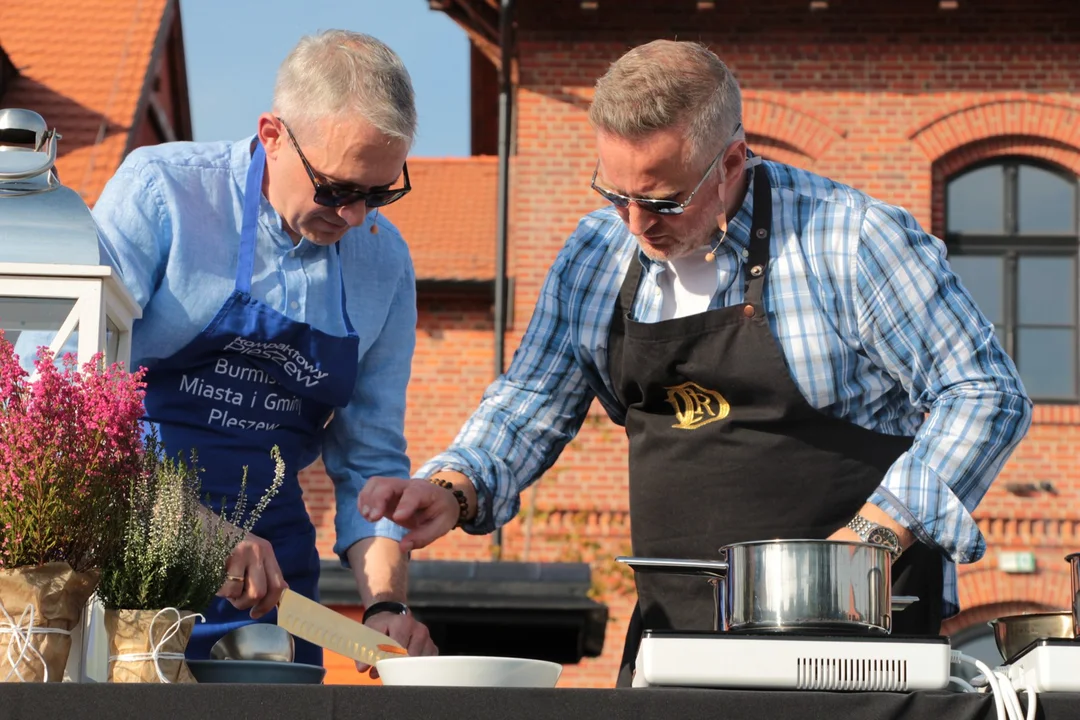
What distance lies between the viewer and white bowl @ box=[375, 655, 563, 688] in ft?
5.87

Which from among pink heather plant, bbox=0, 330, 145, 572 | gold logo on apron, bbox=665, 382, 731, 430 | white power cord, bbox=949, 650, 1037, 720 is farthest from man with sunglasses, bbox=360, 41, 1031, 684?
white power cord, bbox=949, 650, 1037, 720

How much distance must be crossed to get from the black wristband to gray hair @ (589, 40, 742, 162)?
0.99 m

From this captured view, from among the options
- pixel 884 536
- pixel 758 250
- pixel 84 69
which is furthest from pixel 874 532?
pixel 84 69

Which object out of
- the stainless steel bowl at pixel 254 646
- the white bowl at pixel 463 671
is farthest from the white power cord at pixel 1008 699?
the stainless steel bowl at pixel 254 646

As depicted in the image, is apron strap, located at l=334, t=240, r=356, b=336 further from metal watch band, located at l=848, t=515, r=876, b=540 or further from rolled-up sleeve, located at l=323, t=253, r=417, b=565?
metal watch band, located at l=848, t=515, r=876, b=540

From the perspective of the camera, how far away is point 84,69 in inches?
509

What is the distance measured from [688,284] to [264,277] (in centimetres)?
85

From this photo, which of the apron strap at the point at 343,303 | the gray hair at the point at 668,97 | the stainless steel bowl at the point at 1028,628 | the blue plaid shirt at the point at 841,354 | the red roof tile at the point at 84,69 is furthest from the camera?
the red roof tile at the point at 84,69

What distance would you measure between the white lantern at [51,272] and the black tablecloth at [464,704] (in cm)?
57

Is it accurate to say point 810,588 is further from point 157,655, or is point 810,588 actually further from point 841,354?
point 841,354

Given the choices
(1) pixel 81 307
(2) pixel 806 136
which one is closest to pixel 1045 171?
(2) pixel 806 136

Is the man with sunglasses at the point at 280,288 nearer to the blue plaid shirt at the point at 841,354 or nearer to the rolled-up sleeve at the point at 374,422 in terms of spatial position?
the rolled-up sleeve at the point at 374,422

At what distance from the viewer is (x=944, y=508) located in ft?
8.25

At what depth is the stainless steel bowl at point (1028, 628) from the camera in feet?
7.34
